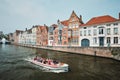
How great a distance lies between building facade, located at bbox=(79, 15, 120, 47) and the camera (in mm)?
37197

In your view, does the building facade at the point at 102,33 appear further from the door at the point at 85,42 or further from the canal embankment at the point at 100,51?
the canal embankment at the point at 100,51

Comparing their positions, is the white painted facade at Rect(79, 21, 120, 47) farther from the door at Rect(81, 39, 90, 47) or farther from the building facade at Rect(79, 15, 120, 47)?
the door at Rect(81, 39, 90, 47)

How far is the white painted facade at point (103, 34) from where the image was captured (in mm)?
37116

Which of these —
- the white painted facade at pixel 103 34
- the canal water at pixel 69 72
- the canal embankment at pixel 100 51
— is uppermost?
the white painted facade at pixel 103 34

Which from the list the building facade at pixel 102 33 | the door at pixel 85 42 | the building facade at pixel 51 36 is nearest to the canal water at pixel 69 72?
the building facade at pixel 102 33

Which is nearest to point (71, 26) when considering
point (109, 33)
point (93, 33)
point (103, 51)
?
point (93, 33)

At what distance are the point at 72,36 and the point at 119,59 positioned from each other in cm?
2469

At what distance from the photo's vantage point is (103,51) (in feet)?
109

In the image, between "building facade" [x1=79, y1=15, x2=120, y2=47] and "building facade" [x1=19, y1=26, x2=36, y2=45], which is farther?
"building facade" [x1=19, y1=26, x2=36, y2=45]

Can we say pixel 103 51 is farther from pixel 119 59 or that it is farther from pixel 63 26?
pixel 63 26

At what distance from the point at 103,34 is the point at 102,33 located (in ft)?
1.79

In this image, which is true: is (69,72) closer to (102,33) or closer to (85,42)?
(102,33)

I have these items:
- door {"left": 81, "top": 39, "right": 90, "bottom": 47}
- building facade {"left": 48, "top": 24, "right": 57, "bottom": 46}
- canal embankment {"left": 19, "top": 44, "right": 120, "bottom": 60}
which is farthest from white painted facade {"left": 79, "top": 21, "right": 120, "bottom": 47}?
building facade {"left": 48, "top": 24, "right": 57, "bottom": 46}

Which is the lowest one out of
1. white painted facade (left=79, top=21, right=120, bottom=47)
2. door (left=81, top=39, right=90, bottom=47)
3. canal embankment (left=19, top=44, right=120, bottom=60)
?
canal embankment (left=19, top=44, right=120, bottom=60)
